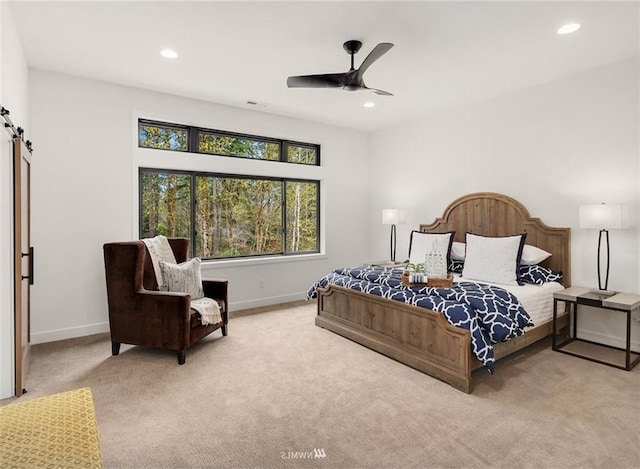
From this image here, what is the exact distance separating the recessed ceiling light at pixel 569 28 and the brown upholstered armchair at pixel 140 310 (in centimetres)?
373

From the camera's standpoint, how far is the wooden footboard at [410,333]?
110 inches

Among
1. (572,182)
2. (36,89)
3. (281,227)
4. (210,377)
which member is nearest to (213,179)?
(281,227)

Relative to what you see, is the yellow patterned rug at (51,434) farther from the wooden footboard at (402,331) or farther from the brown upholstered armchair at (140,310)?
the wooden footboard at (402,331)

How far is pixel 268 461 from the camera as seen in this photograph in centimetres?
195

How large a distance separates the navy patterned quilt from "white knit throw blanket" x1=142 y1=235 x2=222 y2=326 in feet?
5.01

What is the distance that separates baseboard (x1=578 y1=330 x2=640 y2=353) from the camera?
3503mm

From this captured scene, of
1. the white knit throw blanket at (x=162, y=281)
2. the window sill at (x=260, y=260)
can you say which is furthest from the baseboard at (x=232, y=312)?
the white knit throw blanket at (x=162, y=281)

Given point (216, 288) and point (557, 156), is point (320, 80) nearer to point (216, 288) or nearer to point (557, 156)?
point (216, 288)

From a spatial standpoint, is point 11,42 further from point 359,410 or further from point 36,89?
point 359,410

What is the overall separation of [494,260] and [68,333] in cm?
451

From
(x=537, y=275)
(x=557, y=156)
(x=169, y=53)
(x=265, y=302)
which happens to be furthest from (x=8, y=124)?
(x=557, y=156)

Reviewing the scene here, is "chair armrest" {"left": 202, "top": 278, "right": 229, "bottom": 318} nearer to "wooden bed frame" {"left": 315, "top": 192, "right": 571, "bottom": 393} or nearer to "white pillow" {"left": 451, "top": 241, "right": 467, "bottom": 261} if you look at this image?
"wooden bed frame" {"left": 315, "top": 192, "right": 571, "bottom": 393}

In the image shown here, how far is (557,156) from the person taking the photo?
4.00 meters

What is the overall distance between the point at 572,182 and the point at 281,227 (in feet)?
12.1
